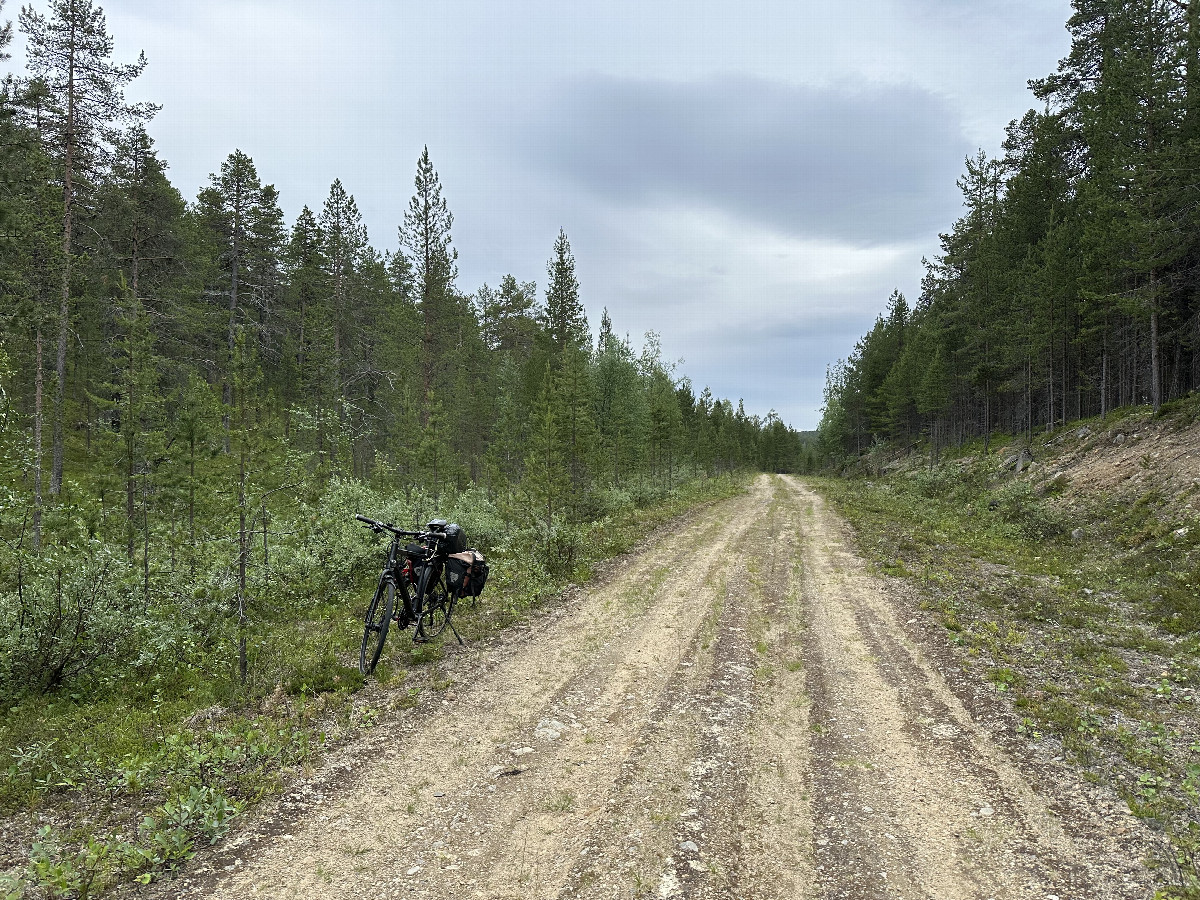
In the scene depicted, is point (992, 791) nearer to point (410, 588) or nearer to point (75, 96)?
point (410, 588)

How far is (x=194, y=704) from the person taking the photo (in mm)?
6801

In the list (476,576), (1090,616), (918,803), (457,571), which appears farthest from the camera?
(1090,616)

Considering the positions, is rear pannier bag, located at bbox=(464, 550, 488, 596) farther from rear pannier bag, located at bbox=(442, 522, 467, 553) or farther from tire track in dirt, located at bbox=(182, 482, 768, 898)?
tire track in dirt, located at bbox=(182, 482, 768, 898)

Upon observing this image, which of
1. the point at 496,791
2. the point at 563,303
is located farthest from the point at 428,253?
the point at 496,791

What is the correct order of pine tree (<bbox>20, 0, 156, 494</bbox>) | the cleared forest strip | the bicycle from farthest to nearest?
1. pine tree (<bbox>20, 0, 156, 494</bbox>)
2. the bicycle
3. the cleared forest strip

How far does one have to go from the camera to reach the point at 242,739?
5594 millimetres

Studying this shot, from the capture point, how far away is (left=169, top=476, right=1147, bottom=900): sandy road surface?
3.74 metres

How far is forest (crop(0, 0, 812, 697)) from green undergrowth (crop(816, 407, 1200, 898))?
846 centimetres

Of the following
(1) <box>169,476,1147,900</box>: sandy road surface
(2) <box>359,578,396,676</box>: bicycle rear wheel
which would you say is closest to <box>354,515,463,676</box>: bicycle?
(2) <box>359,578,396,676</box>: bicycle rear wheel

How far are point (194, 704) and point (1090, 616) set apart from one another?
13910mm

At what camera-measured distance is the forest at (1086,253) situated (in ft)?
67.1

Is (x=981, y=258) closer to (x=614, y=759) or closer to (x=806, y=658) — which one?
(x=806, y=658)

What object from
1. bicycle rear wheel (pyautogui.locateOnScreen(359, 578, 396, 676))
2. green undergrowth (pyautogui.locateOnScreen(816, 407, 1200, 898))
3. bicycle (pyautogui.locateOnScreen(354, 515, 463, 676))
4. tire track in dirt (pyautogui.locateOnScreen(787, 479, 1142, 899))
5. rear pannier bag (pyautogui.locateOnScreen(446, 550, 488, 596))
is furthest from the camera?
rear pannier bag (pyautogui.locateOnScreen(446, 550, 488, 596))

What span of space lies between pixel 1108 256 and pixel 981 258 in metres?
14.6
